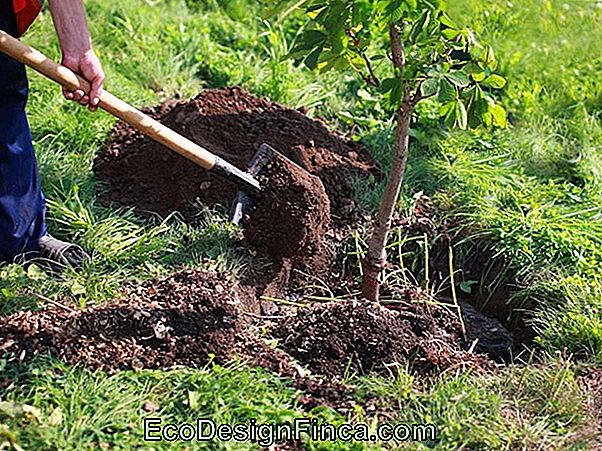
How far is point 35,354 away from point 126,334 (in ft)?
1.09

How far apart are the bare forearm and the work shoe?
92 cm

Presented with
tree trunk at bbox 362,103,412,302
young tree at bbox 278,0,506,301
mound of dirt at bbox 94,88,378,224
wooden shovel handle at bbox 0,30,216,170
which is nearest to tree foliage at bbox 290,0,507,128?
young tree at bbox 278,0,506,301

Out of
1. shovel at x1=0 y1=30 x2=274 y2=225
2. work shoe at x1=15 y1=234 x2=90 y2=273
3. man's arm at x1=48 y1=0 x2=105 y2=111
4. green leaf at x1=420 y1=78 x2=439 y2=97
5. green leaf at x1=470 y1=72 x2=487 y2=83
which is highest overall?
green leaf at x1=470 y1=72 x2=487 y2=83

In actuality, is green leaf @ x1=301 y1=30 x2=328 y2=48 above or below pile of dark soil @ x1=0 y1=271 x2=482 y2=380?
above

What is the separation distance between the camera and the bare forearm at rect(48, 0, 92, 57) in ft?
11.7

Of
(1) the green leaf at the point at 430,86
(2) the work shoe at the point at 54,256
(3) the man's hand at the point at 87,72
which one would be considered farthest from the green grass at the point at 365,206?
(1) the green leaf at the point at 430,86

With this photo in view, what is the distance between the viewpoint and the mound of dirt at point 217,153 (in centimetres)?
457

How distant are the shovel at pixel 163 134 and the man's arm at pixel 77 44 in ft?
0.11

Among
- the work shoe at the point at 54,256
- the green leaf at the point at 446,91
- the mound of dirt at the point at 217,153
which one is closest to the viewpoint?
the green leaf at the point at 446,91

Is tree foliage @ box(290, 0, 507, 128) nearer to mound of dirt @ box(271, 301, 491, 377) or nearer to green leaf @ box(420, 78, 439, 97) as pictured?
green leaf @ box(420, 78, 439, 97)

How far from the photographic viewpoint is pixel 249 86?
561 cm

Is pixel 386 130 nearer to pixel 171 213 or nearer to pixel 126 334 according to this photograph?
pixel 171 213

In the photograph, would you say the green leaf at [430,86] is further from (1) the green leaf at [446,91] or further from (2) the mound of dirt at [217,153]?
(2) the mound of dirt at [217,153]

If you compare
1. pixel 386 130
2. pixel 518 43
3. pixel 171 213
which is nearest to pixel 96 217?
pixel 171 213
